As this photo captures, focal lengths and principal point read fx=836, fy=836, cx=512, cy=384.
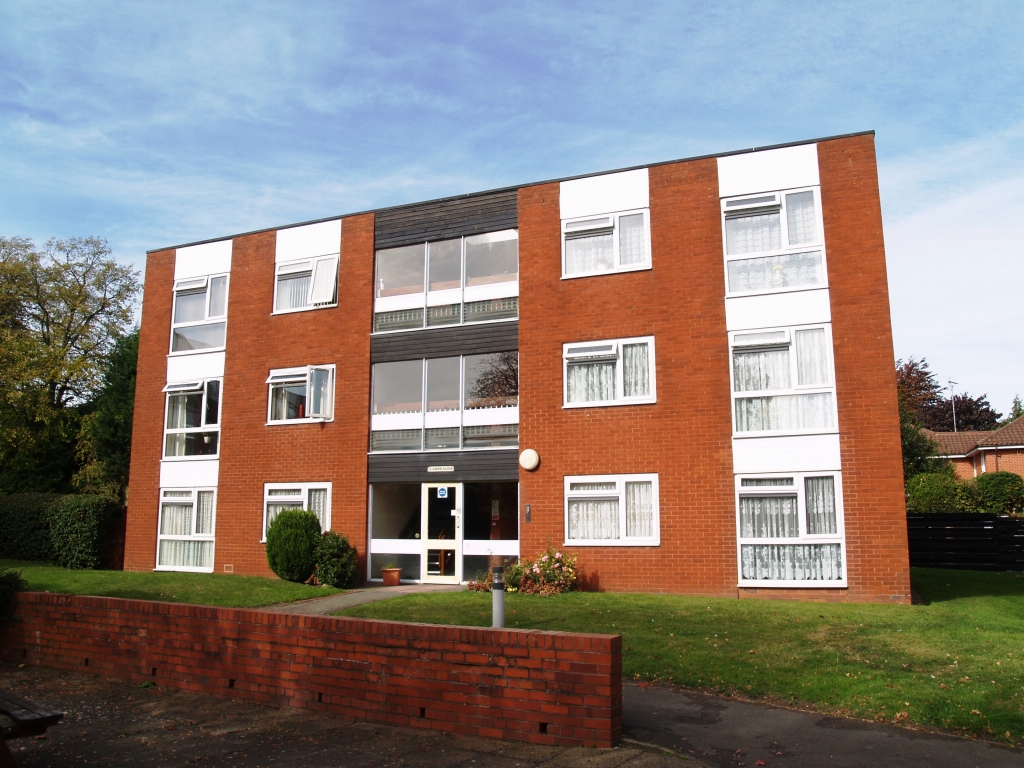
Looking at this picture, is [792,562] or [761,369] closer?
[792,562]

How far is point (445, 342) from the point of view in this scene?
1766cm

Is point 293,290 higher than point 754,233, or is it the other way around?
point 293,290

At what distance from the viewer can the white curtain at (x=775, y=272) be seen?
14.9 meters

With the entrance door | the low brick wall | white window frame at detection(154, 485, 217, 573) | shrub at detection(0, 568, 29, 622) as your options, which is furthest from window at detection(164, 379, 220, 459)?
the low brick wall

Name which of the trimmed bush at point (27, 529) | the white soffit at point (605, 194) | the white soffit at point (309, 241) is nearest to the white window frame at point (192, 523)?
the trimmed bush at point (27, 529)

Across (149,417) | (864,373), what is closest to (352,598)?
(149,417)

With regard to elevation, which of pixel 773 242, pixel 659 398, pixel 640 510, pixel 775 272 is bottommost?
pixel 640 510

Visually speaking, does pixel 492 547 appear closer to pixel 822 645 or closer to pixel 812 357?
pixel 812 357

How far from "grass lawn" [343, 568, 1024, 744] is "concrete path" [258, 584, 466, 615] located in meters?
0.67

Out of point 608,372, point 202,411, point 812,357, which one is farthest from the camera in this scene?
point 202,411

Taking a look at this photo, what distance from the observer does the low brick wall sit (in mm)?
6109

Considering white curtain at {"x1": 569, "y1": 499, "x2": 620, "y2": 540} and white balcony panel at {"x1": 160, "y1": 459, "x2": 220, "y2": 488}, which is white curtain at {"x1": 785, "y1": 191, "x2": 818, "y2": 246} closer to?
white curtain at {"x1": 569, "y1": 499, "x2": 620, "y2": 540}

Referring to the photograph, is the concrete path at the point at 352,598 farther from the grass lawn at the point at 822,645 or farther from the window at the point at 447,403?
the window at the point at 447,403

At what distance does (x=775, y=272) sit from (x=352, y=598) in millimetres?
9588
